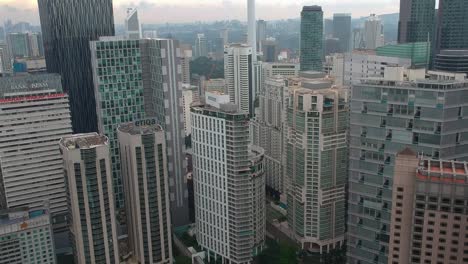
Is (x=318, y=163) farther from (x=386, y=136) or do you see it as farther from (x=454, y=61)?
(x=454, y=61)

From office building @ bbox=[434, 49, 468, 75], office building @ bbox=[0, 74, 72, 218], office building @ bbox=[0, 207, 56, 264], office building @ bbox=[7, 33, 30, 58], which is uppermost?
office building @ bbox=[7, 33, 30, 58]

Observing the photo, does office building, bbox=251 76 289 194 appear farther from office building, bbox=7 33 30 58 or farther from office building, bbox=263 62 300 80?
office building, bbox=7 33 30 58

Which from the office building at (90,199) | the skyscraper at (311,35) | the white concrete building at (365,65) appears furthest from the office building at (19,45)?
the office building at (90,199)

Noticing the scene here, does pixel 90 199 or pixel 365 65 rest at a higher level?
pixel 365 65

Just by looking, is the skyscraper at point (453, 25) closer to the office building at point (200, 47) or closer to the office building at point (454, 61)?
the office building at point (454, 61)

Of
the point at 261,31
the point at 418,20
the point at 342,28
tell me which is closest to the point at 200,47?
the point at 261,31

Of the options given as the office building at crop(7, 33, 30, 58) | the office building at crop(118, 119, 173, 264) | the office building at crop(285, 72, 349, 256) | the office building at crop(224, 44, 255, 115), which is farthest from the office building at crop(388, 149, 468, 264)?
the office building at crop(7, 33, 30, 58)

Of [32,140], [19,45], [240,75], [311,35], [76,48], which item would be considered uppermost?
[311,35]
